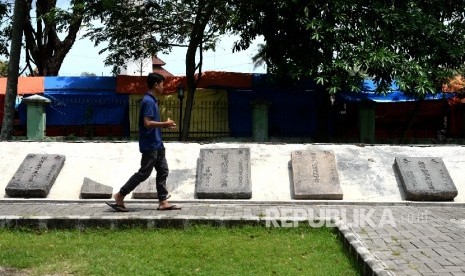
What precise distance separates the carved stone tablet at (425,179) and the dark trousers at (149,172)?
3.59 m

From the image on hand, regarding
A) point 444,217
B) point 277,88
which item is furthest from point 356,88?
point 444,217

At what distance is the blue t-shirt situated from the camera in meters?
6.28

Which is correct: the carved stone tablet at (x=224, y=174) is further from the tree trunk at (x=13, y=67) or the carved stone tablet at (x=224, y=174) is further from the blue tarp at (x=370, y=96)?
the blue tarp at (x=370, y=96)

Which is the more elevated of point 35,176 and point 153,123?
point 153,123

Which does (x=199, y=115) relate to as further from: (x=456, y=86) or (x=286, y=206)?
(x=286, y=206)

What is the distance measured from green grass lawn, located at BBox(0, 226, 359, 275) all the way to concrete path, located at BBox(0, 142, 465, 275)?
0.58 ft

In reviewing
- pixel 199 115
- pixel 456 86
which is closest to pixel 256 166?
pixel 199 115

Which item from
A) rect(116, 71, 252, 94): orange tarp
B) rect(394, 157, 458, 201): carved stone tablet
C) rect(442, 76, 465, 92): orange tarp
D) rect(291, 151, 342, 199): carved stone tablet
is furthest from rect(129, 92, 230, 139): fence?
rect(394, 157, 458, 201): carved stone tablet

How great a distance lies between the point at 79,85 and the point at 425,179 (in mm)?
12859

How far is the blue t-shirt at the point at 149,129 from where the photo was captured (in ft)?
20.6

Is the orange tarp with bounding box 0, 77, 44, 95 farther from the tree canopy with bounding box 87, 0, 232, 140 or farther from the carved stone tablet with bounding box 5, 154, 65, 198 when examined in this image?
the carved stone tablet with bounding box 5, 154, 65, 198

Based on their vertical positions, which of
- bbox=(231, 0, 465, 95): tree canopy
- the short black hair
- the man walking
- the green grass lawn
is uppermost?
bbox=(231, 0, 465, 95): tree canopy

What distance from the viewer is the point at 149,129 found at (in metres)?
6.39

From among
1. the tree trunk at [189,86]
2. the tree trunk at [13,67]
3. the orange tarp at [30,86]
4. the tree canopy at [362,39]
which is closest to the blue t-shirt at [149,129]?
the tree canopy at [362,39]
